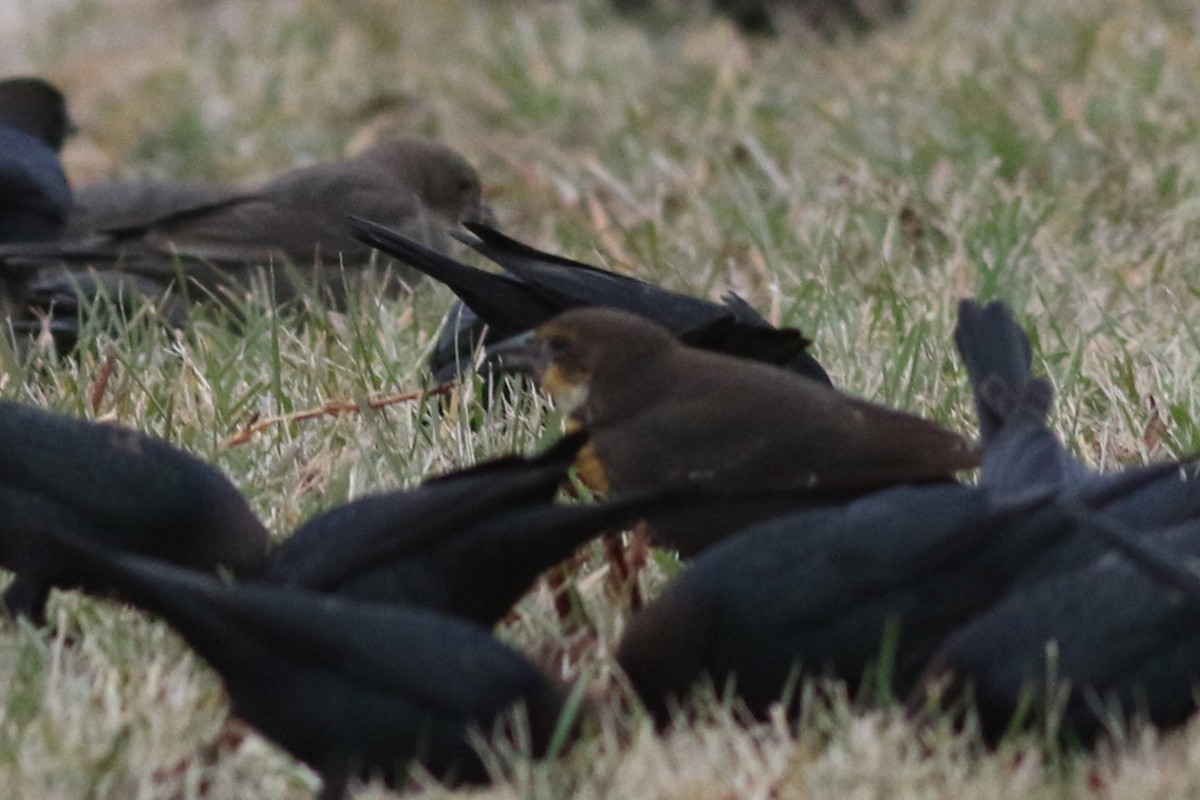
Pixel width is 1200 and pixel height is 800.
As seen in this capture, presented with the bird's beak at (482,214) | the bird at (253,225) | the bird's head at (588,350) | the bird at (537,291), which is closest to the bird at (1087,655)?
the bird's head at (588,350)

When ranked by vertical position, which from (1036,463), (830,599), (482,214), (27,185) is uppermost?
(1036,463)

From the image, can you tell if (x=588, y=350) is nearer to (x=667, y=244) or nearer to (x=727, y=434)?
(x=727, y=434)

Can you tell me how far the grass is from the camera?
2.37 m

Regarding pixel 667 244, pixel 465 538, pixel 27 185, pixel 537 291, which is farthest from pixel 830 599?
pixel 27 185

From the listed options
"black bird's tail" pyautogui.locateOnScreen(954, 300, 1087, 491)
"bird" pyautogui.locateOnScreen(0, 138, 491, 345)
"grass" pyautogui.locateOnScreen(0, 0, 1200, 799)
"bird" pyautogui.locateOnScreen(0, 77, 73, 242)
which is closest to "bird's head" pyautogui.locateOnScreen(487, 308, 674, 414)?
"grass" pyautogui.locateOnScreen(0, 0, 1200, 799)

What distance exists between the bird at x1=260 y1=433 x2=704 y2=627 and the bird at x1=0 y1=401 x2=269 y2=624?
195mm

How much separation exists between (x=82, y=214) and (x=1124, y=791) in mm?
4397

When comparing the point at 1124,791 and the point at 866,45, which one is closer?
the point at 1124,791

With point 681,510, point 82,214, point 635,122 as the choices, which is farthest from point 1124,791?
point 635,122

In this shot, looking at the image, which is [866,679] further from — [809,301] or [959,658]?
[809,301]

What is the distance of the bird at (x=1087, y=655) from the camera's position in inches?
92.6

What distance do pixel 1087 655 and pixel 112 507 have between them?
4.15 ft

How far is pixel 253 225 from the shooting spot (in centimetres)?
588

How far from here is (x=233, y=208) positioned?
593 centimetres
